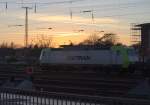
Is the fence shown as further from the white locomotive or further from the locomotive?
the white locomotive

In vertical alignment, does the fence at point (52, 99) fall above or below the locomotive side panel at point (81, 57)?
above

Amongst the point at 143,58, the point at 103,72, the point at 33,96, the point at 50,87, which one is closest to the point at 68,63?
the point at 103,72

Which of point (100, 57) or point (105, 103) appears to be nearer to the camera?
point (105, 103)

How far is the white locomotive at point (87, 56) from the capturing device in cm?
5009

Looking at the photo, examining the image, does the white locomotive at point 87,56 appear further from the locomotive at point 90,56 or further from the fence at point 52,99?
the fence at point 52,99

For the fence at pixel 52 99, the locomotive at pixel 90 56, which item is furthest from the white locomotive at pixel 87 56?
the fence at pixel 52 99

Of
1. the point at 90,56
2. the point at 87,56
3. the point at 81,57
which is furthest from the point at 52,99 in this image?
the point at 81,57

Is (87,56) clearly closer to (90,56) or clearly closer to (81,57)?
(90,56)

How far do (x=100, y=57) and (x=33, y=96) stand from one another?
143ft

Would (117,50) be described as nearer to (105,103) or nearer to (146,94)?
(146,94)

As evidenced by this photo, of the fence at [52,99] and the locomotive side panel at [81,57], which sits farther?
the locomotive side panel at [81,57]

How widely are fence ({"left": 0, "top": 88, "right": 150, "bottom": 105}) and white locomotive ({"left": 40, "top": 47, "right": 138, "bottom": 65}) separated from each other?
138 feet

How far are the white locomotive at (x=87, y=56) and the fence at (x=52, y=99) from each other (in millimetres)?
41943

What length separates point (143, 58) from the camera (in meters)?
48.4
